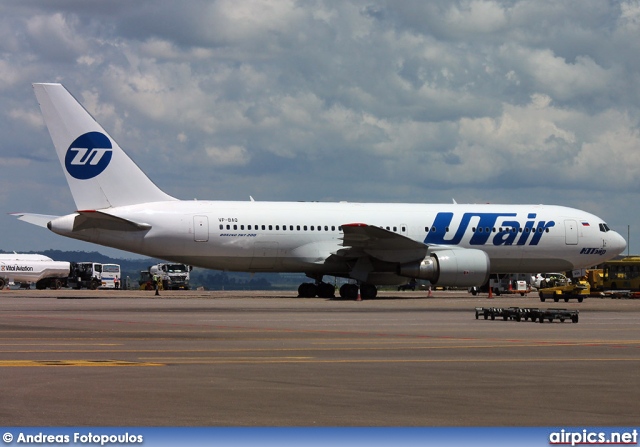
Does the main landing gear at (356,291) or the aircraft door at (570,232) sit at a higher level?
the aircraft door at (570,232)

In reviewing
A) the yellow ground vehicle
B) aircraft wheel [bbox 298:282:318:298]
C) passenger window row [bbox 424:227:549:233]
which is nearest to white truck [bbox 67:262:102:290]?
aircraft wheel [bbox 298:282:318:298]

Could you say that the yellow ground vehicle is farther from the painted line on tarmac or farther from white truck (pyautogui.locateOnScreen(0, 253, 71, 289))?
the painted line on tarmac

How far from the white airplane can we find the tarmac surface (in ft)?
64.5

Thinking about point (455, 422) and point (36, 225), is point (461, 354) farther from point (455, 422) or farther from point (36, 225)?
point (36, 225)

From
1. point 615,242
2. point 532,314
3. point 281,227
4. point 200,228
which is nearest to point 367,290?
point 281,227

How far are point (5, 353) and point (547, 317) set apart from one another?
18.7m

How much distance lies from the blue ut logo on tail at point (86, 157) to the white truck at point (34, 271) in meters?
45.7

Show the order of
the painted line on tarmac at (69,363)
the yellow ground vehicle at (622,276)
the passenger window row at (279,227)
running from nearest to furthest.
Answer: the painted line on tarmac at (69,363), the passenger window row at (279,227), the yellow ground vehicle at (622,276)

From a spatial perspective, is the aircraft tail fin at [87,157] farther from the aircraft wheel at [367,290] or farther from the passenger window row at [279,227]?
the aircraft wheel at [367,290]

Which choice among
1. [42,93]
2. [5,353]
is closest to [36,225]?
[42,93]

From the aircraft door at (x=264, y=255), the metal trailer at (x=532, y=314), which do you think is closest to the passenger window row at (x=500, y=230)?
the aircraft door at (x=264, y=255)

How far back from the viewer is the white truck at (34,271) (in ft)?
310

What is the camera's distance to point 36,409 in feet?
40.7

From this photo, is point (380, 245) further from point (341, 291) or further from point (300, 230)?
point (300, 230)
